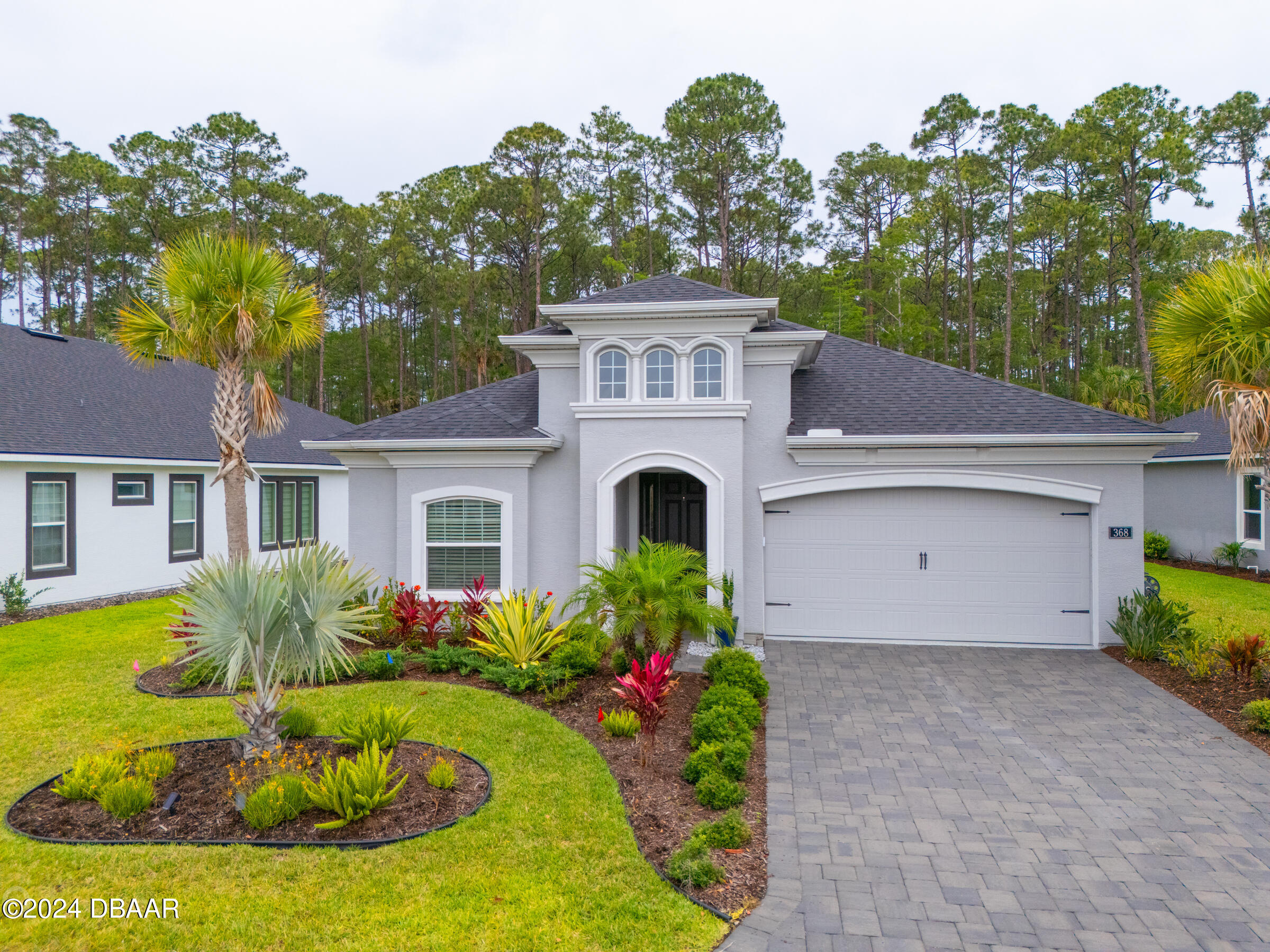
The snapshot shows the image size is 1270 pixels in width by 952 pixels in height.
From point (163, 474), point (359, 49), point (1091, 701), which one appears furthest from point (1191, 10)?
point (163, 474)

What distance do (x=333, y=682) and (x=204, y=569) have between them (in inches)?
139

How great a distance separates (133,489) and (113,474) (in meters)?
0.52

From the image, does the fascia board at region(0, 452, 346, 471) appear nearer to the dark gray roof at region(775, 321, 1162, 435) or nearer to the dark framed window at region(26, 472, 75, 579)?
the dark framed window at region(26, 472, 75, 579)

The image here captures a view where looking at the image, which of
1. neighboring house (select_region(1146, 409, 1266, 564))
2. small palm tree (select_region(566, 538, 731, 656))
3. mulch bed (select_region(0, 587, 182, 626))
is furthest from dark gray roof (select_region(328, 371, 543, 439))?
neighboring house (select_region(1146, 409, 1266, 564))

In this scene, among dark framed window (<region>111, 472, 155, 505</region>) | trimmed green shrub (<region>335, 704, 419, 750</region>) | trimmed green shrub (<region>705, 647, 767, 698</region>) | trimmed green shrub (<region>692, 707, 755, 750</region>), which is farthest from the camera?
dark framed window (<region>111, 472, 155, 505</region>)

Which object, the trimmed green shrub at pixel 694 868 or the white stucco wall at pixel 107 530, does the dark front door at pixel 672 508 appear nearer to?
the white stucco wall at pixel 107 530

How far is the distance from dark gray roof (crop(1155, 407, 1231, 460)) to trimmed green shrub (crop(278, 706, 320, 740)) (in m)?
18.3

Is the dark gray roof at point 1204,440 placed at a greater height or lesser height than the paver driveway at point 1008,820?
greater

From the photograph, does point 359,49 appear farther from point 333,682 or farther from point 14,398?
point 333,682

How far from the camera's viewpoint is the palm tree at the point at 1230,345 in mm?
7184

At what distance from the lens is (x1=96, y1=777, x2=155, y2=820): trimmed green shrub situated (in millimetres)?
4758

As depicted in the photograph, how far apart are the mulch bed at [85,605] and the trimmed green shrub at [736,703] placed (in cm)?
1077

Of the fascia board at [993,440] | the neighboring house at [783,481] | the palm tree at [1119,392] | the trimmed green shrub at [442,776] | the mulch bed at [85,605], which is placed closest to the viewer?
the trimmed green shrub at [442,776]

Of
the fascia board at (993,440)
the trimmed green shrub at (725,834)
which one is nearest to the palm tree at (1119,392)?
the fascia board at (993,440)
